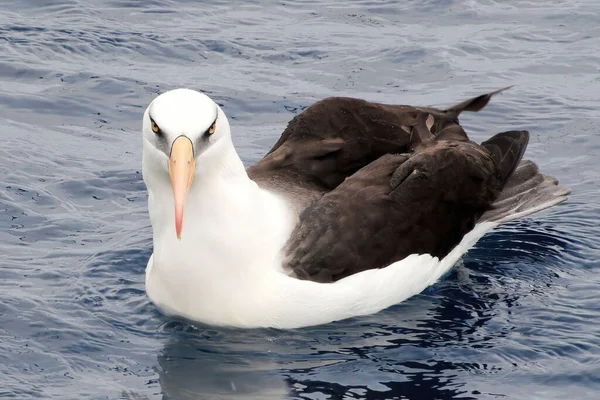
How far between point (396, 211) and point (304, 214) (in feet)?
2.45

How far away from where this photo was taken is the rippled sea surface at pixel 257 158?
33.4ft

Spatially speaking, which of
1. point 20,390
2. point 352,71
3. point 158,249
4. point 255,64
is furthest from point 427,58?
point 20,390

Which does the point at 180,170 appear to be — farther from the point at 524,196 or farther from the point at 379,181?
the point at 524,196

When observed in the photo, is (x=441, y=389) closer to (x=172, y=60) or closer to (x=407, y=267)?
(x=407, y=267)

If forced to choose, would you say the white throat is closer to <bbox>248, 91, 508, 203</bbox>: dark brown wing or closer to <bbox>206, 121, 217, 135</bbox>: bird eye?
<bbox>206, 121, 217, 135</bbox>: bird eye

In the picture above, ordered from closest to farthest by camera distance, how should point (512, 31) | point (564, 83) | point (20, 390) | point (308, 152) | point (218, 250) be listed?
1. point (20, 390)
2. point (218, 250)
3. point (308, 152)
4. point (564, 83)
5. point (512, 31)

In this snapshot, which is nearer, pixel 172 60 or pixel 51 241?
pixel 51 241

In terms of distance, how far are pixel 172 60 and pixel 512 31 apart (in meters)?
4.29

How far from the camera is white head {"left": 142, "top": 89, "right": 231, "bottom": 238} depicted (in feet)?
32.3

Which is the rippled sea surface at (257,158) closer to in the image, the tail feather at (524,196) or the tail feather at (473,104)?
the tail feather at (524,196)

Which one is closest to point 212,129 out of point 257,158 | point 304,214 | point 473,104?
point 304,214

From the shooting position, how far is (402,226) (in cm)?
1112

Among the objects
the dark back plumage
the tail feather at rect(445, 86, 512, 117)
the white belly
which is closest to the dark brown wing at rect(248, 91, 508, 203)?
the dark back plumage

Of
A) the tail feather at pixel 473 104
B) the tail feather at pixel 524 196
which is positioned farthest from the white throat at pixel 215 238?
the tail feather at pixel 473 104
